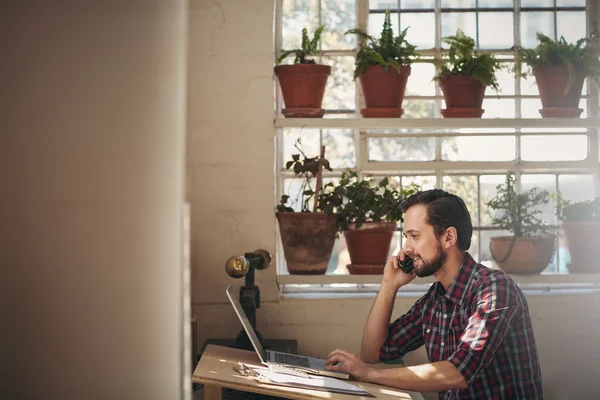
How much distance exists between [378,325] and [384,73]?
47.3 inches

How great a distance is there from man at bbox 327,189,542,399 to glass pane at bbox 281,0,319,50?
1325mm

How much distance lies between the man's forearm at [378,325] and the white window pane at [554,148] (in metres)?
1.37

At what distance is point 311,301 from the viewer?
10.7 feet

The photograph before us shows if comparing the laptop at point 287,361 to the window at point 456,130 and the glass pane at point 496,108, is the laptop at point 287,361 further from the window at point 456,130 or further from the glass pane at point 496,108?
the glass pane at point 496,108

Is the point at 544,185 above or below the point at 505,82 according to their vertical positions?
below

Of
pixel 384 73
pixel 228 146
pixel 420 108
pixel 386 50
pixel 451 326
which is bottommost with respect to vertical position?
pixel 451 326

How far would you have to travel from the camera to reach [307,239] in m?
3.21

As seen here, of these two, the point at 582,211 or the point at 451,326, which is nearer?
the point at 451,326

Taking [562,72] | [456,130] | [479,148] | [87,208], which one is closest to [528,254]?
[479,148]

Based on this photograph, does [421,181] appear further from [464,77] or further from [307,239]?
[307,239]

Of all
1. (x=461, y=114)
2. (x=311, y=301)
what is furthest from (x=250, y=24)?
(x=311, y=301)

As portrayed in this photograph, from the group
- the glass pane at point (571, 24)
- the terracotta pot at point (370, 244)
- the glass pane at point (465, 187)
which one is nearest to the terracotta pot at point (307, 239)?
the terracotta pot at point (370, 244)

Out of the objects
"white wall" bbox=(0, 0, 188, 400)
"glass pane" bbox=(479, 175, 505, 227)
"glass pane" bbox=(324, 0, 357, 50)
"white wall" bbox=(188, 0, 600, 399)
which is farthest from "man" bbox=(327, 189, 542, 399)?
"white wall" bbox=(0, 0, 188, 400)

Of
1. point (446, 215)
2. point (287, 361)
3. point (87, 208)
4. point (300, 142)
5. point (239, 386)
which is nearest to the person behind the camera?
point (87, 208)
